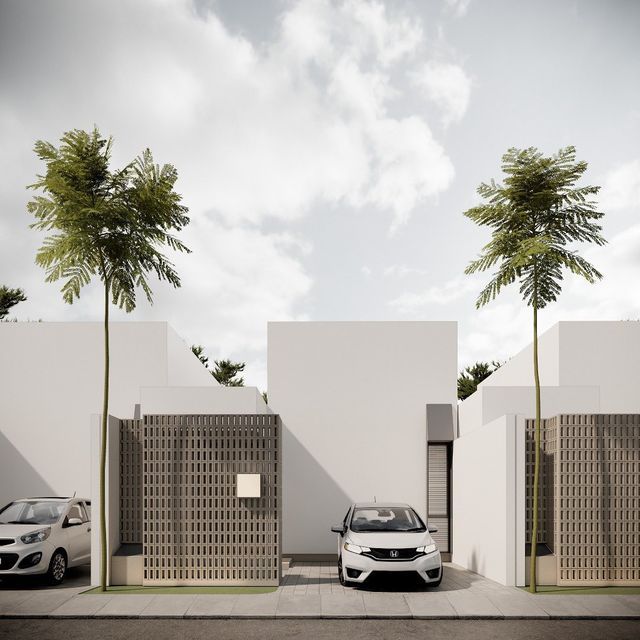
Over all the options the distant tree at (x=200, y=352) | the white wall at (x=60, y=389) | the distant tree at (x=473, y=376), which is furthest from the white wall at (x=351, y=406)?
the distant tree at (x=200, y=352)

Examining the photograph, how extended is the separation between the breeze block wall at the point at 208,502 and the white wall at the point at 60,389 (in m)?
6.84

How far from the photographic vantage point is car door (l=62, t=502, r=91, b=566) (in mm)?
13164

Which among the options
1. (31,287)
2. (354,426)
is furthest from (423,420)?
(31,287)

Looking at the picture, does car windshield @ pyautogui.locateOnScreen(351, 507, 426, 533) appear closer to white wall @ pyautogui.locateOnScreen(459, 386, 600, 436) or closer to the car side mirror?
white wall @ pyautogui.locateOnScreen(459, 386, 600, 436)

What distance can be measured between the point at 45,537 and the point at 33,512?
130cm

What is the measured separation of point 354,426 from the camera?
681 inches

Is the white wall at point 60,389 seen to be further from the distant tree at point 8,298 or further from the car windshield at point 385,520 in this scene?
the distant tree at point 8,298

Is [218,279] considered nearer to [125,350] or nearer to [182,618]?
[125,350]

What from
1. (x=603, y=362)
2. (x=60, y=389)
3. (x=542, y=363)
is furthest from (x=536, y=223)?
(x=60, y=389)

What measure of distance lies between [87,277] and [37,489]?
881cm

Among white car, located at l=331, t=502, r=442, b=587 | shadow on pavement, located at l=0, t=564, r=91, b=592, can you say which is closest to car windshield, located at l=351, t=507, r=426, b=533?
white car, located at l=331, t=502, r=442, b=587

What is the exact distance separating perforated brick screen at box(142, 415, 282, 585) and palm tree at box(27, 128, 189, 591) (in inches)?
39.6

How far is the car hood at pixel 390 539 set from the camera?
37.6ft

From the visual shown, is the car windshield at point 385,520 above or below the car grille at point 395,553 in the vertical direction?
above
